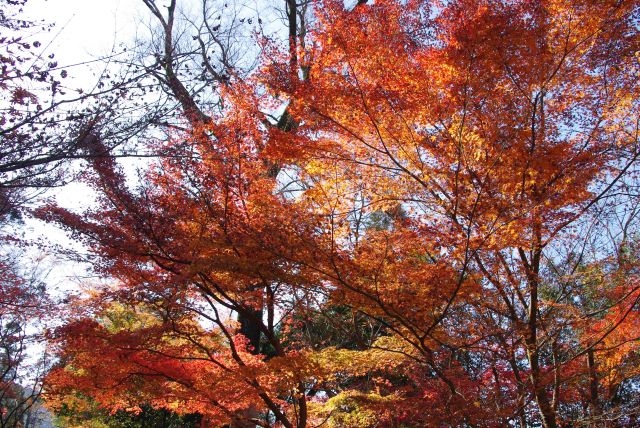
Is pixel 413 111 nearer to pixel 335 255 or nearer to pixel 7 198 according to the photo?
pixel 335 255

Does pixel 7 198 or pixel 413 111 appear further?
pixel 7 198

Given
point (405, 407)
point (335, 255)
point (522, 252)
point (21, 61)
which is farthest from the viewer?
point (405, 407)

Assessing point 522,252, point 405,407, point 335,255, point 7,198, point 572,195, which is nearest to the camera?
point 335,255

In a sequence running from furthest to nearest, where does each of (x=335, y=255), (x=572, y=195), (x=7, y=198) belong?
(x=7, y=198), (x=572, y=195), (x=335, y=255)

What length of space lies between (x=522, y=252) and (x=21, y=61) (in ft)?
23.1

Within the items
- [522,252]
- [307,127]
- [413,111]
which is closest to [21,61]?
[307,127]

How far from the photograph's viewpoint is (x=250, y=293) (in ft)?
26.0

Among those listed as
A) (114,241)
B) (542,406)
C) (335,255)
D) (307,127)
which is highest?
(307,127)

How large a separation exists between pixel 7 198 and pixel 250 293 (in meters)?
4.33

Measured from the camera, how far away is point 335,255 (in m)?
6.09

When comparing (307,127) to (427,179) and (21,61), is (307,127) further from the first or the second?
(21,61)

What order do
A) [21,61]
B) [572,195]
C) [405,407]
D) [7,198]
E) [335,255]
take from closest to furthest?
1. [21,61]
2. [335,255]
3. [572,195]
4. [7,198]
5. [405,407]

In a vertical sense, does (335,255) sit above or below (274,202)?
below

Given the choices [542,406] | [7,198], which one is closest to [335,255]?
[542,406]
